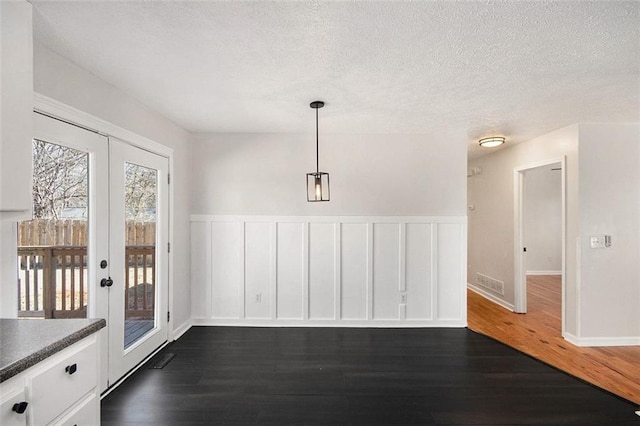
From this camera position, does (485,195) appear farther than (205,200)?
Yes

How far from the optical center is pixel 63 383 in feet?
3.95

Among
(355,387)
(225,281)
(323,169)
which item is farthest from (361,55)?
(225,281)

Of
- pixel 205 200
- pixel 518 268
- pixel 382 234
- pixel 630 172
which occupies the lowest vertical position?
pixel 518 268

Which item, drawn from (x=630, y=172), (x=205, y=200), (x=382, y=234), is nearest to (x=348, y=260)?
(x=382, y=234)

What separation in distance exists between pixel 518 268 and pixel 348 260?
8.98ft

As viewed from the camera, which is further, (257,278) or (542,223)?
(542,223)

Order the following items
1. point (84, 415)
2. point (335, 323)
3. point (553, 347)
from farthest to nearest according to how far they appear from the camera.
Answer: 1. point (335, 323)
2. point (553, 347)
3. point (84, 415)

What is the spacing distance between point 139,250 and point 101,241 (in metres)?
0.53

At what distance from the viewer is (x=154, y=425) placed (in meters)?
2.01

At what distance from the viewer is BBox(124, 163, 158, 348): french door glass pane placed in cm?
263

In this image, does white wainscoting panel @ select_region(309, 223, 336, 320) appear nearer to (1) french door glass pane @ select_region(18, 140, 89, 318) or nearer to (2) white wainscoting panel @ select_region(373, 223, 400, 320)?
(2) white wainscoting panel @ select_region(373, 223, 400, 320)

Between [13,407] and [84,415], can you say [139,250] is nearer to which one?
[84,415]

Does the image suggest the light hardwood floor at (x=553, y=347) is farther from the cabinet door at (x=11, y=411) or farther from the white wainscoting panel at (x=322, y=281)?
the cabinet door at (x=11, y=411)

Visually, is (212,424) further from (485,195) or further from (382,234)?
(485,195)
